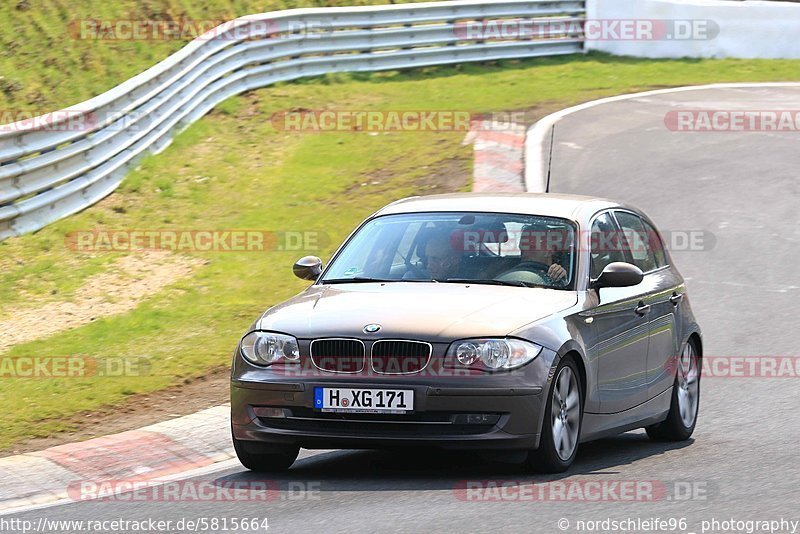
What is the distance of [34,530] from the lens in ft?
23.4

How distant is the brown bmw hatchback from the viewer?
780cm

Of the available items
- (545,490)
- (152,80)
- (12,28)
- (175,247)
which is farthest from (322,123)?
(545,490)

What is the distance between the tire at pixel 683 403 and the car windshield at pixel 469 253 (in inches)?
62.5

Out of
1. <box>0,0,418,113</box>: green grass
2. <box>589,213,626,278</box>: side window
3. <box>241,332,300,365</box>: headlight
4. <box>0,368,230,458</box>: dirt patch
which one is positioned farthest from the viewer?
<box>0,0,418,113</box>: green grass

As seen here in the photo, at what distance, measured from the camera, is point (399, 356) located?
7.87 metres

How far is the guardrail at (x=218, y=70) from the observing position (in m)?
16.0

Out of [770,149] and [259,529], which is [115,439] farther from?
[770,149]

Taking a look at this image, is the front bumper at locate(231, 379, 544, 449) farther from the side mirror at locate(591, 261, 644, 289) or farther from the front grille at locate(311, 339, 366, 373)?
the side mirror at locate(591, 261, 644, 289)

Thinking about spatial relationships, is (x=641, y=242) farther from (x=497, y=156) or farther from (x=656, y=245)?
(x=497, y=156)

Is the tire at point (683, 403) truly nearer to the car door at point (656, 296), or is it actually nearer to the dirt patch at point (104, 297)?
the car door at point (656, 296)

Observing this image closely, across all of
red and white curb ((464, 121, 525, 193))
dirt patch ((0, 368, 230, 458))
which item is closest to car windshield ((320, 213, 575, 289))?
dirt patch ((0, 368, 230, 458))

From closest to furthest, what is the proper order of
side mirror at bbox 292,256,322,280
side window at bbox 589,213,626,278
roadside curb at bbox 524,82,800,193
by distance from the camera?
side window at bbox 589,213,626,278 < side mirror at bbox 292,256,322,280 < roadside curb at bbox 524,82,800,193

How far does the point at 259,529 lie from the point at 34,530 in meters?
1.12

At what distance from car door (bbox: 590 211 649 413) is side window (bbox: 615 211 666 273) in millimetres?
174
